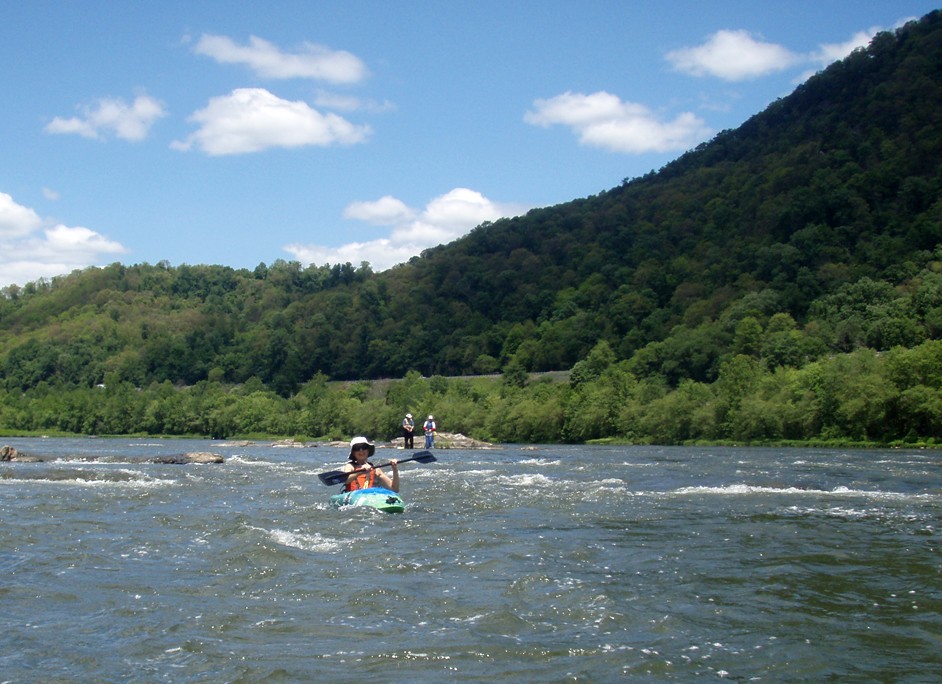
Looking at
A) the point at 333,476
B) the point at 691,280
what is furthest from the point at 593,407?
the point at 691,280

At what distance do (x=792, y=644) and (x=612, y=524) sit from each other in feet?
31.4

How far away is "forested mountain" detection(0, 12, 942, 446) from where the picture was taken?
339ft

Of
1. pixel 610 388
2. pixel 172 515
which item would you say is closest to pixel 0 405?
pixel 610 388

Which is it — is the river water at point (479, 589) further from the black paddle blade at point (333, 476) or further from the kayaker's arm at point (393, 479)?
the black paddle blade at point (333, 476)

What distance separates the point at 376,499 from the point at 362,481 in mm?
1467

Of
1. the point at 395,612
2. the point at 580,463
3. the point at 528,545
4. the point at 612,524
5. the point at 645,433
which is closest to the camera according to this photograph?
the point at 395,612

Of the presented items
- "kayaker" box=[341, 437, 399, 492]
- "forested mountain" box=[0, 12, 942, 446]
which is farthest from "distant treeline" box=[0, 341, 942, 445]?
"kayaker" box=[341, 437, 399, 492]

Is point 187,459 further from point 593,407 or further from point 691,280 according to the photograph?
point 691,280

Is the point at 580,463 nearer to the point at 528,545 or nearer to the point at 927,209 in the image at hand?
the point at 528,545

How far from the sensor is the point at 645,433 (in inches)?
3068

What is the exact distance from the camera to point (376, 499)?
21.6 m

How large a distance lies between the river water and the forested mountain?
64.5 meters

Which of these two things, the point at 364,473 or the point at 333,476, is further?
the point at 333,476

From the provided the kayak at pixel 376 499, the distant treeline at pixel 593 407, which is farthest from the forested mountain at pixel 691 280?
the kayak at pixel 376 499
